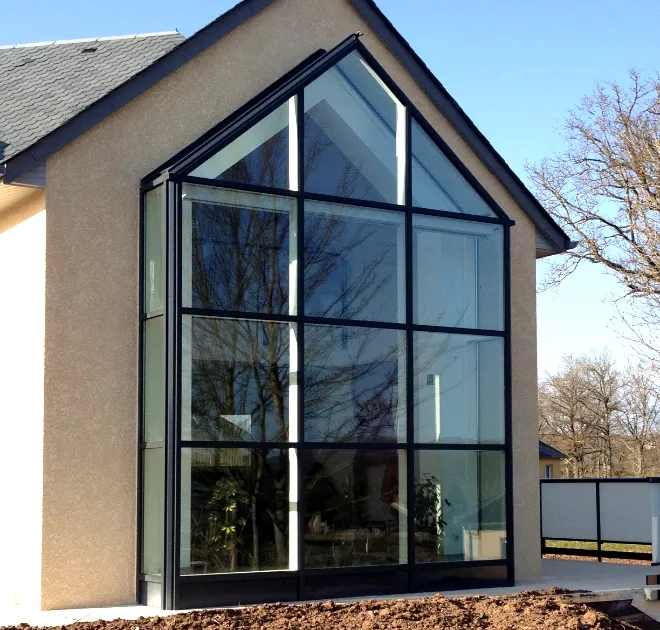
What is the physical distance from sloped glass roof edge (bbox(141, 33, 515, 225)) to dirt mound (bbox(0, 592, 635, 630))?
14.6 ft

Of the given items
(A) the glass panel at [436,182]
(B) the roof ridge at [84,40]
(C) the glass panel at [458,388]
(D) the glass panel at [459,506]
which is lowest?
(D) the glass panel at [459,506]

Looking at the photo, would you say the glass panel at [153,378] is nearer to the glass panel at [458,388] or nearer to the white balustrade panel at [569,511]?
the glass panel at [458,388]

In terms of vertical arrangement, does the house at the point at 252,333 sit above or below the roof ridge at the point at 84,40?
below

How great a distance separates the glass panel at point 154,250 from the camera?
425 inches

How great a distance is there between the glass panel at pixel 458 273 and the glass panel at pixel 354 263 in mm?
287

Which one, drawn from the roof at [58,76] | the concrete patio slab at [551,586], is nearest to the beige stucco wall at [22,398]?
the concrete patio slab at [551,586]

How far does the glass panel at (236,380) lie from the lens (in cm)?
1059

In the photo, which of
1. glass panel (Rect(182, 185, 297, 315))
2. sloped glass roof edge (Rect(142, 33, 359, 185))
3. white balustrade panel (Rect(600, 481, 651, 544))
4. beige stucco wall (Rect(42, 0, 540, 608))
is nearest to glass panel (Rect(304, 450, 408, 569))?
glass panel (Rect(182, 185, 297, 315))

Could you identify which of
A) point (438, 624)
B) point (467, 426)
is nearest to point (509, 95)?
point (467, 426)

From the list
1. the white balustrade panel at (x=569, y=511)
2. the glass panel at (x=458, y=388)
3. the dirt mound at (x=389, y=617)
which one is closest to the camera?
the dirt mound at (x=389, y=617)

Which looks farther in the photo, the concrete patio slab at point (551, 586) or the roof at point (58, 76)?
the roof at point (58, 76)

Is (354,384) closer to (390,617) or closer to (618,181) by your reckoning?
(390,617)

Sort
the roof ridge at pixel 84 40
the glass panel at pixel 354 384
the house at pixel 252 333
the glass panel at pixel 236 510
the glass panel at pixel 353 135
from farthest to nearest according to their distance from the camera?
the roof ridge at pixel 84 40
the glass panel at pixel 353 135
the glass panel at pixel 354 384
the house at pixel 252 333
the glass panel at pixel 236 510

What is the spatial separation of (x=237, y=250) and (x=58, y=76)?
14.7 feet
